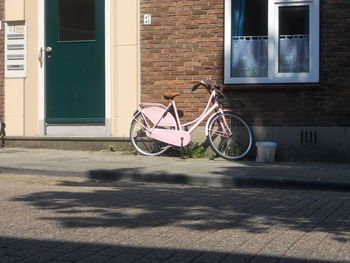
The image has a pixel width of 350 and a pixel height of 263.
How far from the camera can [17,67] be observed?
11.5 metres

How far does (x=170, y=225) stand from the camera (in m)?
4.88

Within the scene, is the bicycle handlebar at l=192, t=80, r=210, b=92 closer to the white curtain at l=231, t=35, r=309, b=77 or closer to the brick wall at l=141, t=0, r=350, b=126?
the brick wall at l=141, t=0, r=350, b=126

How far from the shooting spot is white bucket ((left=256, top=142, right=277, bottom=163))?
9.64m

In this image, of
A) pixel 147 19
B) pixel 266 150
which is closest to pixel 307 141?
pixel 266 150

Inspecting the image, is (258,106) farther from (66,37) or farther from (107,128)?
(66,37)

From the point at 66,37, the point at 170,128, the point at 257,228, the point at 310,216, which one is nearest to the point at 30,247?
the point at 257,228

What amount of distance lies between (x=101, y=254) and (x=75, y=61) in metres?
7.87

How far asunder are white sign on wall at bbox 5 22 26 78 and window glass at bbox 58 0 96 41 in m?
0.85

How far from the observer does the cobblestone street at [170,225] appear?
3.97m

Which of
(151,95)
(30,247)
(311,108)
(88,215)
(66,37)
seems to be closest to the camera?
(30,247)

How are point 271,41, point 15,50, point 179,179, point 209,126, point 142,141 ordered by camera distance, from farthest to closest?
point 15,50, point 142,141, point 271,41, point 209,126, point 179,179

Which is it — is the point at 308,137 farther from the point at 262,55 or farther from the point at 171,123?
the point at 171,123

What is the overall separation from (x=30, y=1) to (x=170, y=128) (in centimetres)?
421

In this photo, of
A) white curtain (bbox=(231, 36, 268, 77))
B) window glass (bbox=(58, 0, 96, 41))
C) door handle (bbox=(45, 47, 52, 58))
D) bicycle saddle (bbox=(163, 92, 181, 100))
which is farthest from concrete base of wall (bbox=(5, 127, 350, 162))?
door handle (bbox=(45, 47, 52, 58))
